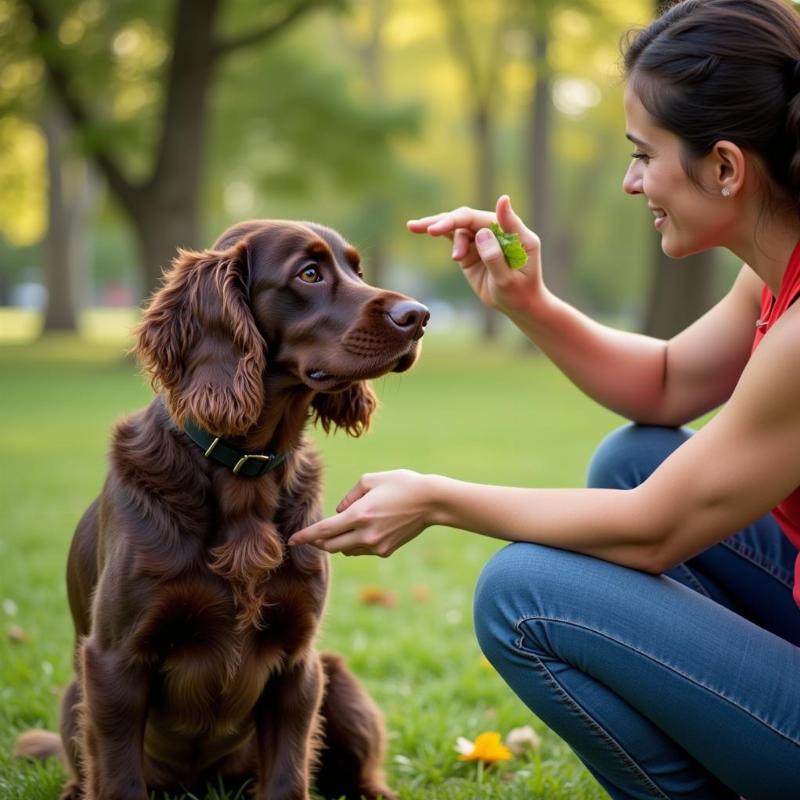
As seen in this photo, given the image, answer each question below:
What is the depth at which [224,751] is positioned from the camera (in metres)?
2.62

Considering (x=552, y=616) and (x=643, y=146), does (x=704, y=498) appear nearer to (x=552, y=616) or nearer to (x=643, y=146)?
(x=552, y=616)

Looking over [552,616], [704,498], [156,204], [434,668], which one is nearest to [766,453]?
[704,498]

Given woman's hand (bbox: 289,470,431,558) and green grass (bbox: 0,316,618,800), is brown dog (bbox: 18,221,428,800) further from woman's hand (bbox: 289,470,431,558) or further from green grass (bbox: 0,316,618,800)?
green grass (bbox: 0,316,618,800)

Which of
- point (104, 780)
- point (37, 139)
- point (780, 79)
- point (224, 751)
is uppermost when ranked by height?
point (780, 79)

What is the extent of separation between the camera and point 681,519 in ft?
7.00

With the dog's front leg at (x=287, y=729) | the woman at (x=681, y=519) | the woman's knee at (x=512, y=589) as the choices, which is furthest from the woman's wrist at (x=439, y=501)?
the dog's front leg at (x=287, y=729)

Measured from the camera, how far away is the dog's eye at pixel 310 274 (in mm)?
2582

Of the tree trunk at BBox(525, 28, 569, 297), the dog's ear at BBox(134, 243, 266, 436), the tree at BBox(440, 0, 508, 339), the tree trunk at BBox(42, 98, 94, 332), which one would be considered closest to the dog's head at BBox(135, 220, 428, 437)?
the dog's ear at BBox(134, 243, 266, 436)

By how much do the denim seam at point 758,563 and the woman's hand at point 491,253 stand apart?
2.62ft

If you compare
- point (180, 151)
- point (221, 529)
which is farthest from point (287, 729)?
point (180, 151)

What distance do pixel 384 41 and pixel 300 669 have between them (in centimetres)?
3003

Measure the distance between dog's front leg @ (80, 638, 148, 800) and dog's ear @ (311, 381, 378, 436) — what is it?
81cm

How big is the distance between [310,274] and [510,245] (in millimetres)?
494

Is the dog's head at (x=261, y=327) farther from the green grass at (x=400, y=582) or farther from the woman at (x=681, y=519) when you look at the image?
the green grass at (x=400, y=582)
